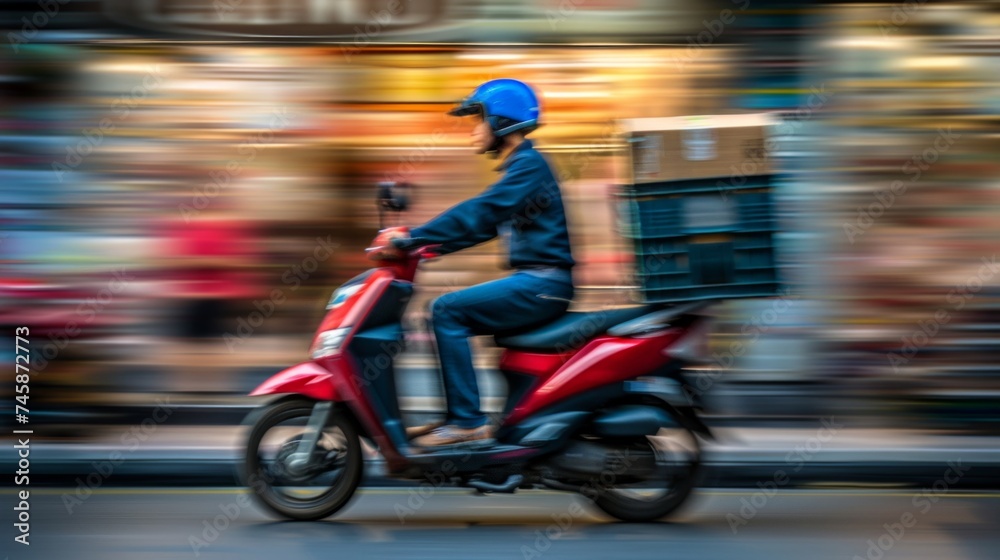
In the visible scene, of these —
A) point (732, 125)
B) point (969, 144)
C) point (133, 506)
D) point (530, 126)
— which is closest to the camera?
point (732, 125)

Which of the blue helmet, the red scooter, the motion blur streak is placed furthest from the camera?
the motion blur streak

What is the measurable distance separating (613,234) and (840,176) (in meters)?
1.42

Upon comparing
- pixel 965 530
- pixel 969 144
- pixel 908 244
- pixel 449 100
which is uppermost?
pixel 449 100

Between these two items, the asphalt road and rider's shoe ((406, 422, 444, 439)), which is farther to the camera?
rider's shoe ((406, 422, 444, 439))

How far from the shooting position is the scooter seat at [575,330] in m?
5.80

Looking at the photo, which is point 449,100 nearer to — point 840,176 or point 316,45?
point 316,45

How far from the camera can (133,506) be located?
6.43 metres

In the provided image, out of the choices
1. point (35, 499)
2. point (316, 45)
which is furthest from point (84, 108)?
point (35, 499)

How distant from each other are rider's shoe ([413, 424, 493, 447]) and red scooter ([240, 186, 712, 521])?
3 centimetres

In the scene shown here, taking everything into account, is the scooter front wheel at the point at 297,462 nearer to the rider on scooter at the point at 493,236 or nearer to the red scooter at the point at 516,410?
the red scooter at the point at 516,410

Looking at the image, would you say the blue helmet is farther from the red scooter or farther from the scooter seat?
the scooter seat

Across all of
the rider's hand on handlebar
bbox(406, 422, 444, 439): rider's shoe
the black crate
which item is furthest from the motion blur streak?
the black crate

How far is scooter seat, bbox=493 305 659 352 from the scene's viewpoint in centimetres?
580

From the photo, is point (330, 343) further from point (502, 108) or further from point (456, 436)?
point (502, 108)
